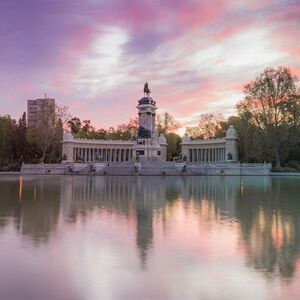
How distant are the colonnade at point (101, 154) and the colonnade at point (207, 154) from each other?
1203 cm

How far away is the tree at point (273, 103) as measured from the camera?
206 feet

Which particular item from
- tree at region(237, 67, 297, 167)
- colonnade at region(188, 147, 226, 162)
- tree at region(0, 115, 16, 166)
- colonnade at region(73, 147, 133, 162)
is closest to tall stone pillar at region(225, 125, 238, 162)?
colonnade at region(188, 147, 226, 162)

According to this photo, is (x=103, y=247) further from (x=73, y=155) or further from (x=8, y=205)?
(x=73, y=155)

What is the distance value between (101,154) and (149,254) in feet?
244

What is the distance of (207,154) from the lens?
83.1m

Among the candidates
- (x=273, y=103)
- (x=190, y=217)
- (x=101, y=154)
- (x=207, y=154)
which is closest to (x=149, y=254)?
(x=190, y=217)

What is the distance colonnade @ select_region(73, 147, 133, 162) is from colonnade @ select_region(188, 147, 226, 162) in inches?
474

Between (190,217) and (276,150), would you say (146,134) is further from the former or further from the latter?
(190,217)

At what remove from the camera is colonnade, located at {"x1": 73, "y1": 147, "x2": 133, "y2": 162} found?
8155 centimetres

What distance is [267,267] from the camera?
878 centimetres

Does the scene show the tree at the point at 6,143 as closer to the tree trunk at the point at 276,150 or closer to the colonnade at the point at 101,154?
the colonnade at the point at 101,154

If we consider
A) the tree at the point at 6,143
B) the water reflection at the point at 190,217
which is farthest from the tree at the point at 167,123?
the water reflection at the point at 190,217

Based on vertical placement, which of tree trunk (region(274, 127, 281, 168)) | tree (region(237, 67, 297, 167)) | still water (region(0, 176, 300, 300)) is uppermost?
tree (region(237, 67, 297, 167))

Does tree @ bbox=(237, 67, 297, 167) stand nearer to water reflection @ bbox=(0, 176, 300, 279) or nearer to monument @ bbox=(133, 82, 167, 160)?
monument @ bbox=(133, 82, 167, 160)
